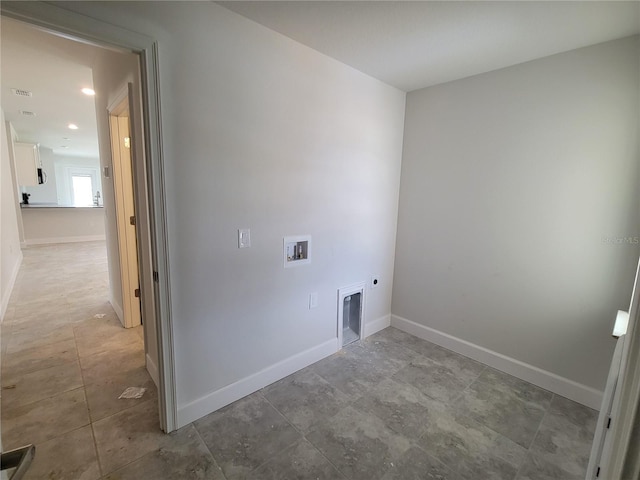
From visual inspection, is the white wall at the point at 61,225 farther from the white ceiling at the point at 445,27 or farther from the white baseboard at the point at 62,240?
the white ceiling at the point at 445,27

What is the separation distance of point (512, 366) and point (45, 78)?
550 centimetres

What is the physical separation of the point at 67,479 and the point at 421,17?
10.3ft

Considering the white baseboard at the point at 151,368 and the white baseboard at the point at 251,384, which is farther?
the white baseboard at the point at 151,368

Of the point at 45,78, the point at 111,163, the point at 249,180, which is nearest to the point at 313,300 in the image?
the point at 249,180

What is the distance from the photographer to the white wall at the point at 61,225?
6.87 m

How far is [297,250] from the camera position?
2.34m

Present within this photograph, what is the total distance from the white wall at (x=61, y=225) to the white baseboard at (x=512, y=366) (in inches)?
333

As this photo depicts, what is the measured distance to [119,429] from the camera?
1.80 metres

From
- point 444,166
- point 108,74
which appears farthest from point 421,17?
point 108,74

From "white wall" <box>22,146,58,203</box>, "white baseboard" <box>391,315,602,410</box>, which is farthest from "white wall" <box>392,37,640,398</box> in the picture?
"white wall" <box>22,146,58,203</box>

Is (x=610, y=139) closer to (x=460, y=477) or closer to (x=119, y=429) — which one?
(x=460, y=477)

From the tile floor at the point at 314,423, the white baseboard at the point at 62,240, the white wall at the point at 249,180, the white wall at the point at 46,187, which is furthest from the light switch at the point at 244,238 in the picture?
the white wall at the point at 46,187

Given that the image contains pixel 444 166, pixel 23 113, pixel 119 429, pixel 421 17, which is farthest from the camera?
pixel 23 113

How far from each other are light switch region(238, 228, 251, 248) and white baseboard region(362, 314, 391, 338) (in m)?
1.67
